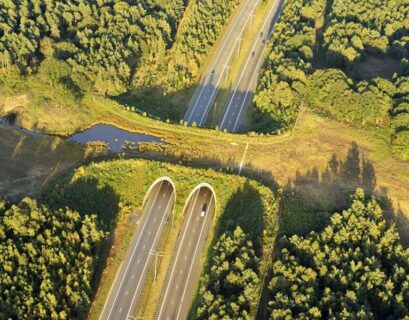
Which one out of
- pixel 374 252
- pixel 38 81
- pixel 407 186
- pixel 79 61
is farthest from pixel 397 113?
pixel 38 81

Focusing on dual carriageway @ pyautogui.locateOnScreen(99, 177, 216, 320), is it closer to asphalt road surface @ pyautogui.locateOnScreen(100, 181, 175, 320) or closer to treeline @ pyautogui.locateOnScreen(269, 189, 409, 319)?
asphalt road surface @ pyautogui.locateOnScreen(100, 181, 175, 320)

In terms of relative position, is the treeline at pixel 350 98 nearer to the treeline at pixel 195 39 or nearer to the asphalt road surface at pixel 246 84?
the asphalt road surface at pixel 246 84

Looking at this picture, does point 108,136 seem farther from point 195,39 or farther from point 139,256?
point 195,39

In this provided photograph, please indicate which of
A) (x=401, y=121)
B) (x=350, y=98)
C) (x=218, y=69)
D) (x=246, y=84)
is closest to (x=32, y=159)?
(x=218, y=69)

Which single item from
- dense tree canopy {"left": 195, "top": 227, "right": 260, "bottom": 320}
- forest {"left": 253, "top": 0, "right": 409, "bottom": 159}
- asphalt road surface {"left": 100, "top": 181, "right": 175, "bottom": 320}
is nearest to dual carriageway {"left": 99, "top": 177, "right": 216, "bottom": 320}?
asphalt road surface {"left": 100, "top": 181, "right": 175, "bottom": 320}

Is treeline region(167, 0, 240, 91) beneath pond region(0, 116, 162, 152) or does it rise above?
above

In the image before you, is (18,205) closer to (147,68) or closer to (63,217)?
(63,217)

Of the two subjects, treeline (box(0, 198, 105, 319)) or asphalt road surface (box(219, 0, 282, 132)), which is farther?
asphalt road surface (box(219, 0, 282, 132))
